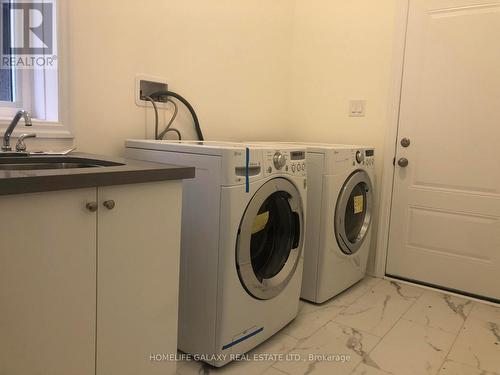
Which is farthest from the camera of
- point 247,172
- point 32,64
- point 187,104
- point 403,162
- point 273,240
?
point 403,162

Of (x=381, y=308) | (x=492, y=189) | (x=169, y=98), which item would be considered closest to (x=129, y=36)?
(x=169, y=98)

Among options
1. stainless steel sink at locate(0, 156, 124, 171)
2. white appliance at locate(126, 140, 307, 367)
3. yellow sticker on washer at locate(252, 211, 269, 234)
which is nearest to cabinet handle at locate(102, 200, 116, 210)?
stainless steel sink at locate(0, 156, 124, 171)

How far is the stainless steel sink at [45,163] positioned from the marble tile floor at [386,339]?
0.86 m

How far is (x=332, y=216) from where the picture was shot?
2.07m

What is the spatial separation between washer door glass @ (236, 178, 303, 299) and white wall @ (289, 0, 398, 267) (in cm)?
106

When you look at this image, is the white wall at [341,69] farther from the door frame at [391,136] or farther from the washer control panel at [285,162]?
the washer control panel at [285,162]

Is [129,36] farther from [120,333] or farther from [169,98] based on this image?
[120,333]

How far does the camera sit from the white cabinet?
91 cm

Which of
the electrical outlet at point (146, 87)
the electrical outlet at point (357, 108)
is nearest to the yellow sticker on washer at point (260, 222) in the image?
the electrical outlet at point (146, 87)

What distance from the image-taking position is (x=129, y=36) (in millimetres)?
1780

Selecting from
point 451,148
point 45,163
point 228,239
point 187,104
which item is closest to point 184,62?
point 187,104

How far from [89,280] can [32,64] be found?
1067 mm

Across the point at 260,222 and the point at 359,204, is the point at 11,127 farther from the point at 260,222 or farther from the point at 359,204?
the point at 359,204

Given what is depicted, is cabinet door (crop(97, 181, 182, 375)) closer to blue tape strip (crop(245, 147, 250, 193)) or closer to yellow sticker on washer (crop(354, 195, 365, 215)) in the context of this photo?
blue tape strip (crop(245, 147, 250, 193))
